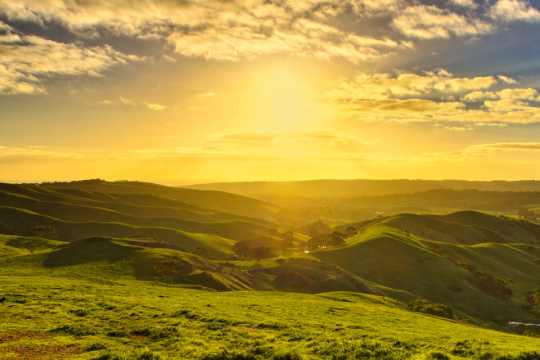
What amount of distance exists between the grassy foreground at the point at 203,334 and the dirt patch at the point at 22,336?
0.07m

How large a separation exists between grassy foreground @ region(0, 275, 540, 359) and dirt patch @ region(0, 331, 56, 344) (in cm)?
7

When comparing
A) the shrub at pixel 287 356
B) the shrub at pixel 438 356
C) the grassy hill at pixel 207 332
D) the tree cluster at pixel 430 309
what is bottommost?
the tree cluster at pixel 430 309

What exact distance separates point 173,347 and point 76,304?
20.4 metres

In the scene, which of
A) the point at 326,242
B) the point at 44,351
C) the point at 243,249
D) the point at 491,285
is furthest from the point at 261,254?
the point at 44,351

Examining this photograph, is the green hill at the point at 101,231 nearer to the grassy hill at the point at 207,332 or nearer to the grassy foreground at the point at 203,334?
the grassy hill at the point at 207,332

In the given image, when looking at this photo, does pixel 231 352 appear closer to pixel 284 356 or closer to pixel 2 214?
pixel 284 356

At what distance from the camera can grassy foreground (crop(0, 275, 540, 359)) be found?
1992cm

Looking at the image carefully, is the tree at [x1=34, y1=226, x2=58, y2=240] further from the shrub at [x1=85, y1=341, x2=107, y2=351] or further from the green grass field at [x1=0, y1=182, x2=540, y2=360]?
the shrub at [x1=85, y1=341, x2=107, y2=351]

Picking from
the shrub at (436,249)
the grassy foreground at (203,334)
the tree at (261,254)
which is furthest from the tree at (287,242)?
the grassy foreground at (203,334)

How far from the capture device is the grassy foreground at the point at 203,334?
65.4ft

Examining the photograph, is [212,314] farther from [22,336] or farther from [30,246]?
[30,246]

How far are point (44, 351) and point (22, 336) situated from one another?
484 cm

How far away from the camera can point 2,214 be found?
543ft

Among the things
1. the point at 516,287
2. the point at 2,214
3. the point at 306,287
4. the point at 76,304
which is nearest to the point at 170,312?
the point at 76,304
